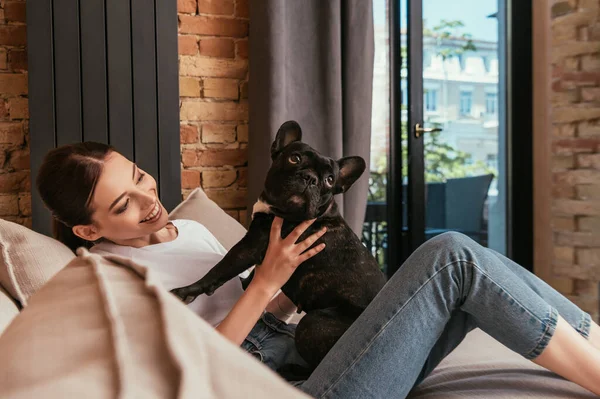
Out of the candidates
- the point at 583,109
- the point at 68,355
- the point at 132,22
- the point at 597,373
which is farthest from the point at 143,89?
the point at 583,109

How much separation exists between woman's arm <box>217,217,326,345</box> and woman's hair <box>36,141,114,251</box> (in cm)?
43

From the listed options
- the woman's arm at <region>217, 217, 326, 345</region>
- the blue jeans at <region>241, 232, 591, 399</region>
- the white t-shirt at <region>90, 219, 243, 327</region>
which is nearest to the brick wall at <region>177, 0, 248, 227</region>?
the white t-shirt at <region>90, 219, 243, 327</region>

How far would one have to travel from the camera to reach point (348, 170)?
4.99 feet

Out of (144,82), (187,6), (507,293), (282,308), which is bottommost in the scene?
(282,308)

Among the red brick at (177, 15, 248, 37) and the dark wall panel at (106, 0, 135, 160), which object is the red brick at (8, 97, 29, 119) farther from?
Result: the red brick at (177, 15, 248, 37)

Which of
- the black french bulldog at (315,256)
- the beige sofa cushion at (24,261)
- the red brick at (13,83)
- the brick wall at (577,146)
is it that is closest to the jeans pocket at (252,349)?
the black french bulldog at (315,256)

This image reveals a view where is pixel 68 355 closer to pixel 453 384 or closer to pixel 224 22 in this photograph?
pixel 453 384

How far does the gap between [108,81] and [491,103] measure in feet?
7.90

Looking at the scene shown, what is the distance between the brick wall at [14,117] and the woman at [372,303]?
0.79 metres

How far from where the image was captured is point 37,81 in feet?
7.12

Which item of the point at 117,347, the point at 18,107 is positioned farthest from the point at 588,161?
the point at 117,347

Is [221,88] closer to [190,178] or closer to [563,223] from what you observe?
[190,178]

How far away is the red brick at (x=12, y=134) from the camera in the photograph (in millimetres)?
2297

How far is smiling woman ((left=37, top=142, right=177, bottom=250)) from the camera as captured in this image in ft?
4.90
